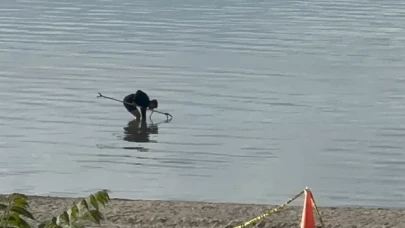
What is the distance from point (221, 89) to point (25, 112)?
4.39m

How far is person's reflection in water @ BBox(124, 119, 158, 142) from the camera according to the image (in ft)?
55.0

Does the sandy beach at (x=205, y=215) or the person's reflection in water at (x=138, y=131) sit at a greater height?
the person's reflection in water at (x=138, y=131)

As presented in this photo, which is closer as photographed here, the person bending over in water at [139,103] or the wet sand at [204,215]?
the wet sand at [204,215]

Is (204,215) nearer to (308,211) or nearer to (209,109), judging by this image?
(308,211)

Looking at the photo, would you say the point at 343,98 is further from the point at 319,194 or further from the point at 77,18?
the point at 77,18

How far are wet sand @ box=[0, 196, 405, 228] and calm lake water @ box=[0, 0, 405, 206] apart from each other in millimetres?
1970

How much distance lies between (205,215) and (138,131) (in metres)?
8.26

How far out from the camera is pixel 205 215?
9.34m

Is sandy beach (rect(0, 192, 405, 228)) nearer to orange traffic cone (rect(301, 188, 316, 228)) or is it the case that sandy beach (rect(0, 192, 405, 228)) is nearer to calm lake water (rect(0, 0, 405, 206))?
calm lake water (rect(0, 0, 405, 206))

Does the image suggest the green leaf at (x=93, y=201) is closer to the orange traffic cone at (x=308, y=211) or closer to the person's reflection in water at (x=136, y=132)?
the orange traffic cone at (x=308, y=211)

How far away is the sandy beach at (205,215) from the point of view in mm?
8969

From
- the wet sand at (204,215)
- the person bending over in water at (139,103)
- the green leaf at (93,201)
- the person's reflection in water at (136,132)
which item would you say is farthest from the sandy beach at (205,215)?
the person bending over in water at (139,103)

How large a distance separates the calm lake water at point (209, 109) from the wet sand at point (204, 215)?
1.97 meters

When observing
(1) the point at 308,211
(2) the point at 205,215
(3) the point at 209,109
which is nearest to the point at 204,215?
(2) the point at 205,215
